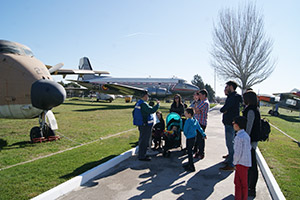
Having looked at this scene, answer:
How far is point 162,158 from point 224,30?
87.7ft

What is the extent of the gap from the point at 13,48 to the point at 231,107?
7.50m

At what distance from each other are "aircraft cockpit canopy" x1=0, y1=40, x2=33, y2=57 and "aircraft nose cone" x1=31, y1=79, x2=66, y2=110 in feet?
6.65

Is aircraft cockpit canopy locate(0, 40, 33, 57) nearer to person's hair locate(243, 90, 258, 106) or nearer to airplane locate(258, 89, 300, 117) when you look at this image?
person's hair locate(243, 90, 258, 106)

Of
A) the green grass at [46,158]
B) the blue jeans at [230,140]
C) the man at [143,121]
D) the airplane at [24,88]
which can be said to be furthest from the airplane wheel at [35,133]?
the blue jeans at [230,140]

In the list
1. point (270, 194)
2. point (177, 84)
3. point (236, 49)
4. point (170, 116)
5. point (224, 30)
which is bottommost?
point (270, 194)

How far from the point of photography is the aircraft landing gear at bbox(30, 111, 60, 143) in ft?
23.1

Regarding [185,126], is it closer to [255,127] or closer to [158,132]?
[255,127]

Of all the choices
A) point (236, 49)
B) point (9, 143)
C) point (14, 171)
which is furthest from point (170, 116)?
point (236, 49)

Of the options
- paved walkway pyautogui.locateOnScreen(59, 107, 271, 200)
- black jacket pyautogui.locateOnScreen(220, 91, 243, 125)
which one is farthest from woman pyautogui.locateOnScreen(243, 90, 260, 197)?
black jacket pyautogui.locateOnScreen(220, 91, 243, 125)

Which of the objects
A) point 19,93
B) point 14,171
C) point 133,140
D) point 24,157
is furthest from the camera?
point 133,140

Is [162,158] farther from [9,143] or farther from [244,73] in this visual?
[244,73]

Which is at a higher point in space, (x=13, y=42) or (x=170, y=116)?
(x=13, y=42)

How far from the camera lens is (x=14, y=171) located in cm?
430

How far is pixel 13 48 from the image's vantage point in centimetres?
683
